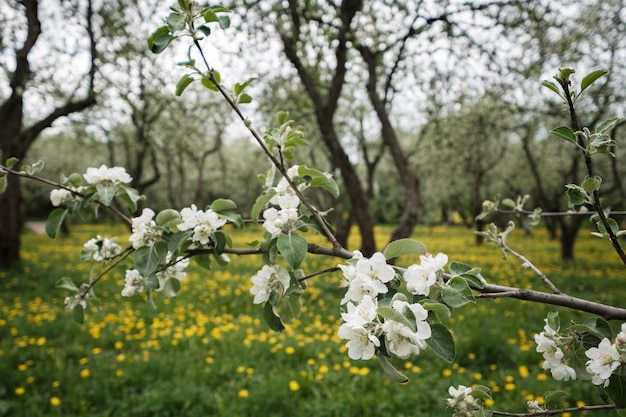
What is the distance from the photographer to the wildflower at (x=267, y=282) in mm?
1186

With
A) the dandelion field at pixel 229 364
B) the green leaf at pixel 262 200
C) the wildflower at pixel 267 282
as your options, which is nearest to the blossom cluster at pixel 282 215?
the green leaf at pixel 262 200

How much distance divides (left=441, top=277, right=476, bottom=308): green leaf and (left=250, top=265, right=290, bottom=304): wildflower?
50 centimetres

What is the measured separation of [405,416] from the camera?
2695 mm

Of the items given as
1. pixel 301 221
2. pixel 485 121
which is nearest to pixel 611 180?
pixel 485 121

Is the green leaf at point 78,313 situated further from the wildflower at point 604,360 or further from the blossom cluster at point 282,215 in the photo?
the wildflower at point 604,360

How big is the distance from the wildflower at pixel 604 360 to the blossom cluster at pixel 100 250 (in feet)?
4.88

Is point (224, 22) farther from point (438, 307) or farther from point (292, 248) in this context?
point (438, 307)

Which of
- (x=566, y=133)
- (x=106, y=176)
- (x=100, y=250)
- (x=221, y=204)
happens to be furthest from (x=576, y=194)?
(x=100, y=250)

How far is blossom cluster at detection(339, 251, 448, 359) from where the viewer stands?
0.74m

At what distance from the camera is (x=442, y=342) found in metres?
0.80

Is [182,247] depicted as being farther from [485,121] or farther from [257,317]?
[485,121]

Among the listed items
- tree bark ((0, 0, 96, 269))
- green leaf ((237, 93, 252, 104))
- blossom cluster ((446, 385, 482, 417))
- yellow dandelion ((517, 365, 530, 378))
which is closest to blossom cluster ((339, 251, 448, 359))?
blossom cluster ((446, 385, 482, 417))

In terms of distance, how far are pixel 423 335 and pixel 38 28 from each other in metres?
8.03

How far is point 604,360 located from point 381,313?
54 cm
